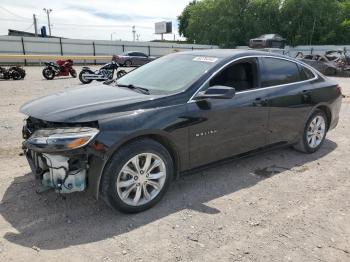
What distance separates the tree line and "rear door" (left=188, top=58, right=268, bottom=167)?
4996 centimetres

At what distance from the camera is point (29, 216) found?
3510mm

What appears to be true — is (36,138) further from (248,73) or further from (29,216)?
(248,73)

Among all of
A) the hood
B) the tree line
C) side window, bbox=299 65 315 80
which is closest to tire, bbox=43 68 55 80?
the hood

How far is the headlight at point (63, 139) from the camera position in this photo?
10.4 feet

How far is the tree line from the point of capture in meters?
50.3

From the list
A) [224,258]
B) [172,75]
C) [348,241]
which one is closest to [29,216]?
[224,258]

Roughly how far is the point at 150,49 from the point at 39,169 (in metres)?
35.9

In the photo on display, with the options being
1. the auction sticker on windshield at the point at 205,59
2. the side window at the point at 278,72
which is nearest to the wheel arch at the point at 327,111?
the side window at the point at 278,72

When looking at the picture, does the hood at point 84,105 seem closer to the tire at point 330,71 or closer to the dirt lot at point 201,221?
the dirt lot at point 201,221

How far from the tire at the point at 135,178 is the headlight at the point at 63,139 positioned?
334 mm

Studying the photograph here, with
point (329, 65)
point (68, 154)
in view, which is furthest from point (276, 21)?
point (68, 154)

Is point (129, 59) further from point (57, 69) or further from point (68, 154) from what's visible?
point (68, 154)

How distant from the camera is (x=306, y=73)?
17.9 ft

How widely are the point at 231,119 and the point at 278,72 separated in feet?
4.14
